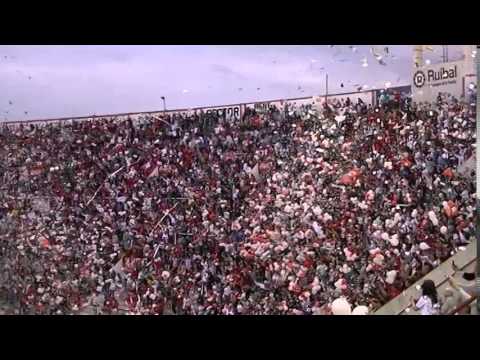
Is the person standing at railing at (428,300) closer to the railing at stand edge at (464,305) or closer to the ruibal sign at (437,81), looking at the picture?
the railing at stand edge at (464,305)

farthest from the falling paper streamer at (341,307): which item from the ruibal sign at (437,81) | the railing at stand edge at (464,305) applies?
the ruibal sign at (437,81)

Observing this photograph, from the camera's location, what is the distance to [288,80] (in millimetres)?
5191

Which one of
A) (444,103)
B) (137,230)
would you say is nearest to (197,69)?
(137,230)

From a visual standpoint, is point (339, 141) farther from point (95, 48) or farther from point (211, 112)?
point (95, 48)

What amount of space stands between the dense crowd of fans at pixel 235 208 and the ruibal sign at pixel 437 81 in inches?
3.8

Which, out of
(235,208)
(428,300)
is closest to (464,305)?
(428,300)

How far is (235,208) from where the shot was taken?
17.3ft

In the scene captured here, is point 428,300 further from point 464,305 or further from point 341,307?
point 341,307

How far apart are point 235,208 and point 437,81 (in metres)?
1.97

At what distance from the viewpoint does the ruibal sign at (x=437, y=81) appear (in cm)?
498

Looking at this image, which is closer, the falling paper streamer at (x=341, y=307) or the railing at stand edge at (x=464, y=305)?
the railing at stand edge at (x=464, y=305)

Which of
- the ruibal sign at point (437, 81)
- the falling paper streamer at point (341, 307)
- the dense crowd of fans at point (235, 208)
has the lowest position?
the falling paper streamer at point (341, 307)

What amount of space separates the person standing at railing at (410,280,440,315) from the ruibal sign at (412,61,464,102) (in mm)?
1514
